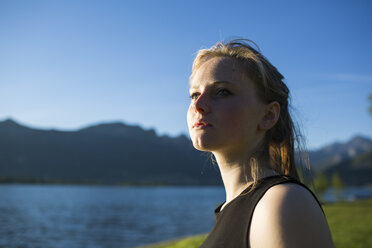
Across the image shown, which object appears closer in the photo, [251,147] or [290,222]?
[290,222]

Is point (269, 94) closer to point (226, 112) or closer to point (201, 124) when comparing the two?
point (226, 112)

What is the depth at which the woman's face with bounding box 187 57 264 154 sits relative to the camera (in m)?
1.43

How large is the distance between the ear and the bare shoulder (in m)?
0.48

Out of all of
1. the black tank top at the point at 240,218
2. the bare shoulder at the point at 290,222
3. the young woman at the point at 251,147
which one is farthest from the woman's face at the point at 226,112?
the bare shoulder at the point at 290,222

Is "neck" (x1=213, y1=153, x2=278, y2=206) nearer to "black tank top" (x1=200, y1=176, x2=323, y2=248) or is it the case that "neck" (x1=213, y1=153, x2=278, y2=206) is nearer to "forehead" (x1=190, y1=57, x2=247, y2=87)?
"black tank top" (x1=200, y1=176, x2=323, y2=248)

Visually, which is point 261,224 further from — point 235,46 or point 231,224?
point 235,46

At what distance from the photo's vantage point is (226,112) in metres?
1.43

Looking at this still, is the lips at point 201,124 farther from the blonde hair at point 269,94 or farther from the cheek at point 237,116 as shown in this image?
the blonde hair at point 269,94

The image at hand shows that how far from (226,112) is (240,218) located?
478mm

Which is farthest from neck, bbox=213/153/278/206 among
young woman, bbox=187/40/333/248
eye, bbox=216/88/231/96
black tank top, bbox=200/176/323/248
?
eye, bbox=216/88/231/96

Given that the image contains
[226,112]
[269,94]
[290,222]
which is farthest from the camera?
[269,94]

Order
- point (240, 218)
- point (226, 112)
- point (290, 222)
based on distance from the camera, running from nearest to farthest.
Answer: point (290, 222) < point (240, 218) < point (226, 112)

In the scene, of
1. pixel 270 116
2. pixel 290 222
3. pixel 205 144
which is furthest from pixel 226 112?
pixel 290 222

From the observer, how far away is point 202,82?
5.07ft
